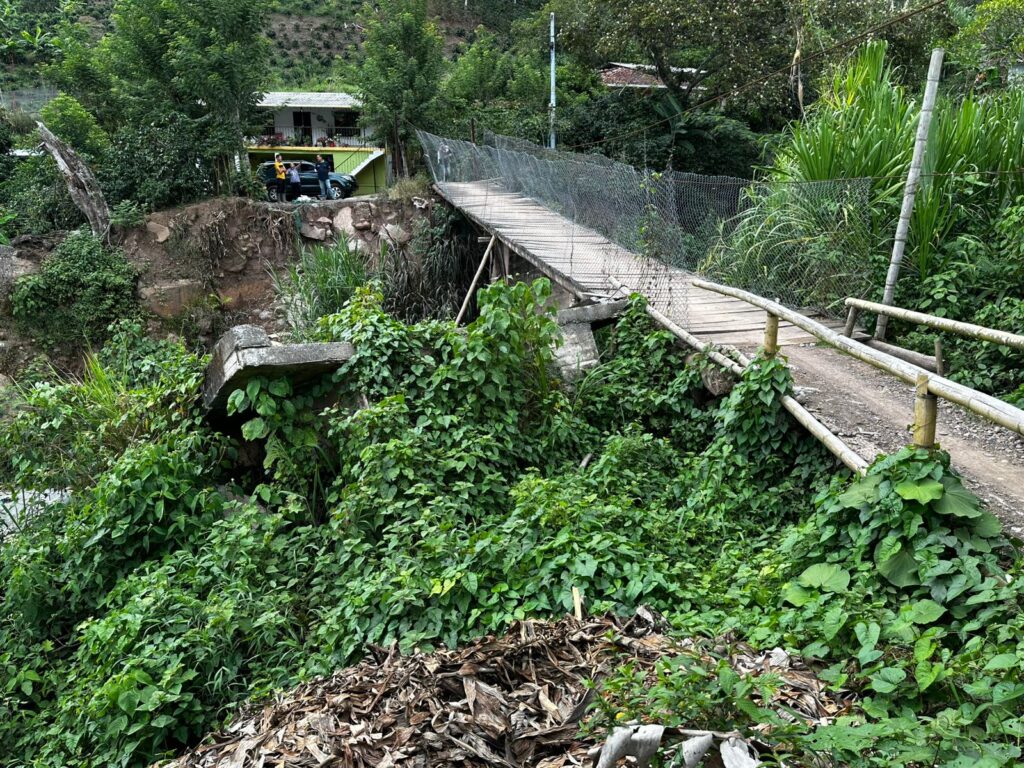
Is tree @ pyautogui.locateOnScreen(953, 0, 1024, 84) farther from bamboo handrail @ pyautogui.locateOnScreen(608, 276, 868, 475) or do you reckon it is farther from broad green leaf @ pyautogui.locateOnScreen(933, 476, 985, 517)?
broad green leaf @ pyautogui.locateOnScreen(933, 476, 985, 517)

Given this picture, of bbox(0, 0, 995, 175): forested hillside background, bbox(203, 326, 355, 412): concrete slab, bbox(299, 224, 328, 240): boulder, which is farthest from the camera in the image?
bbox(0, 0, 995, 175): forested hillside background

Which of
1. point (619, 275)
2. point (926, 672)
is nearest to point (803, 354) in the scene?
point (619, 275)

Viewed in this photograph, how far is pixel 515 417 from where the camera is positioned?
A: 5.64 m

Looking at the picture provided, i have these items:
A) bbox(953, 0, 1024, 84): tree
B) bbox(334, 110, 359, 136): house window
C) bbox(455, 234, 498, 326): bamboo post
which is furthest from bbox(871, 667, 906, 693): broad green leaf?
bbox(334, 110, 359, 136): house window

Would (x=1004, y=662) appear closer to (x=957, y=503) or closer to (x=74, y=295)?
(x=957, y=503)

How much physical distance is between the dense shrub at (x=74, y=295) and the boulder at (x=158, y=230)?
787 mm

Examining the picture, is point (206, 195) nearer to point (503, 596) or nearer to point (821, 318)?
point (821, 318)

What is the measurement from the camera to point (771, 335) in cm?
503

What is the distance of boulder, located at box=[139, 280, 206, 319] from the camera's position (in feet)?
41.7

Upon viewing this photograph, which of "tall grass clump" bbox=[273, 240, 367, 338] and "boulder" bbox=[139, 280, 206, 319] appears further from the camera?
"boulder" bbox=[139, 280, 206, 319]

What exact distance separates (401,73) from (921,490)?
1424cm

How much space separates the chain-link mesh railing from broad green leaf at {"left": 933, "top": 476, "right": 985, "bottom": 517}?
3456mm

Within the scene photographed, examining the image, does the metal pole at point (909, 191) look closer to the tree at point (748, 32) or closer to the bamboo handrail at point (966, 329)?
the bamboo handrail at point (966, 329)

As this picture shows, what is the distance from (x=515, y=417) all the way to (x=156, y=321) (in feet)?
29.8
